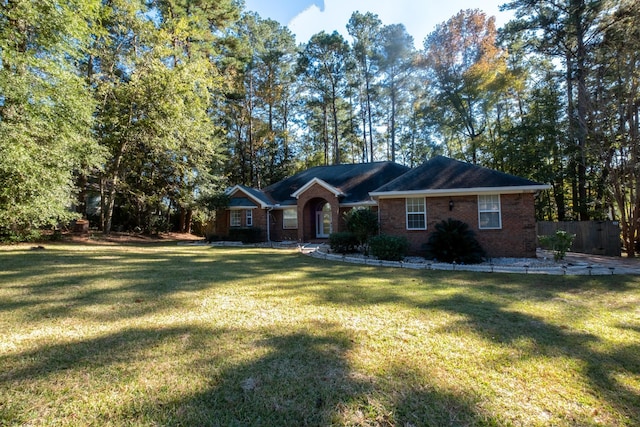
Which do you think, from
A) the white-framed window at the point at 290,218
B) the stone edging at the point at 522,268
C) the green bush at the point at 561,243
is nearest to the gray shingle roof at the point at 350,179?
the white-framed window at the point at 290,218

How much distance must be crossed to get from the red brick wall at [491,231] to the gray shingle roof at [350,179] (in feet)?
17.1

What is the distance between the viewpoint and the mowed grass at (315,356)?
246cm

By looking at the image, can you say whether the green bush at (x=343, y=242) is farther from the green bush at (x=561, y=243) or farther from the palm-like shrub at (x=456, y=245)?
the green bush at (x=561, y=243)

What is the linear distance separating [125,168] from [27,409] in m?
23.1

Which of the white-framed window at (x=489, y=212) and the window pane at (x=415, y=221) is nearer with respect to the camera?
the white-framed window at (x=489, y=212)

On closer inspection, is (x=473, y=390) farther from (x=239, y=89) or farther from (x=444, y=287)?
(x=239, y=89)

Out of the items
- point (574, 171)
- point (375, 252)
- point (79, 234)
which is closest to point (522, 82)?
point (574, 171)

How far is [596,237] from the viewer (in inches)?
540

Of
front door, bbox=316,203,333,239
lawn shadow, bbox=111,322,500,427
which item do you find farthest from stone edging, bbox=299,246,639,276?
front door, bbox=316,203,333,239

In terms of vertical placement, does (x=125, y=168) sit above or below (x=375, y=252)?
above

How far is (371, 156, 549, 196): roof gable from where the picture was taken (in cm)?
1167

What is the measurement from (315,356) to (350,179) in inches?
712

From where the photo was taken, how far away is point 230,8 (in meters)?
26.0

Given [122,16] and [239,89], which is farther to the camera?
Result: [239,89]
